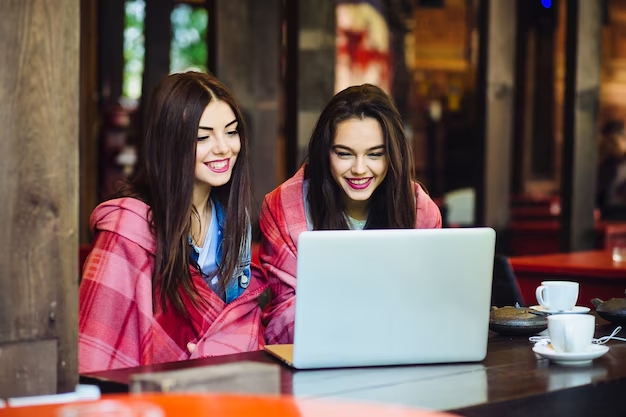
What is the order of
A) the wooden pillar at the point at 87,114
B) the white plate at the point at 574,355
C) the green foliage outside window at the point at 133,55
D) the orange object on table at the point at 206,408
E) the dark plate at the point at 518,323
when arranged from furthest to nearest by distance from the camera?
the green foliage outside window at the point at 133,55 → the wooden pillar at the point at 87,114 → the dark plate at the point at 518,323 → the white plate at the point at 574,355 → the orange object on table at the point at 206,408

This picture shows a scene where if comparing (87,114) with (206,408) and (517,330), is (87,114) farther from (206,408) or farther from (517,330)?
(206,408)

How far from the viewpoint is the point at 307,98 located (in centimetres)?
556

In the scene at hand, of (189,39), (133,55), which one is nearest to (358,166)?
(133,55)

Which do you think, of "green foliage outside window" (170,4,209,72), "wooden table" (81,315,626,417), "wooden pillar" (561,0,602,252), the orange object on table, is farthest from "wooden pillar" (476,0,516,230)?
"green foliage outside window" (170,4,209,72)

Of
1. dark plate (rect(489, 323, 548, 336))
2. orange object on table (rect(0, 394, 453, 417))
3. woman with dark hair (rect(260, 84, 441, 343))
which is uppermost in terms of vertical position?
woman with dark hair (rect(260, 84, 441, 343))

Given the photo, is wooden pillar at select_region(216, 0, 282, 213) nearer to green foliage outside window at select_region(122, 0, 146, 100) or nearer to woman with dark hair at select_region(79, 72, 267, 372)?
woman with dark hair at select_region(79, 72, 267, 372)

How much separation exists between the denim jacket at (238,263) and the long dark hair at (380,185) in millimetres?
266

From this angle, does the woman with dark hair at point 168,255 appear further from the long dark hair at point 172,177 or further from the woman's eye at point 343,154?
the woman's eye at point 343,154

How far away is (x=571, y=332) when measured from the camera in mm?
2416

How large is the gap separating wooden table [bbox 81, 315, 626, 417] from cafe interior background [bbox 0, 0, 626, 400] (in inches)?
18.7

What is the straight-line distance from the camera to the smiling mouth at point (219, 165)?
295 cm

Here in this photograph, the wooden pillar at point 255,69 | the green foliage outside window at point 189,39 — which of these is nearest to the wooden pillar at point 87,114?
the wooden pillar at point 255,69

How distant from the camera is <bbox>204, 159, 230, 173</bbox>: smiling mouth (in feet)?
9.68

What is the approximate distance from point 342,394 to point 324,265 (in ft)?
0.93
